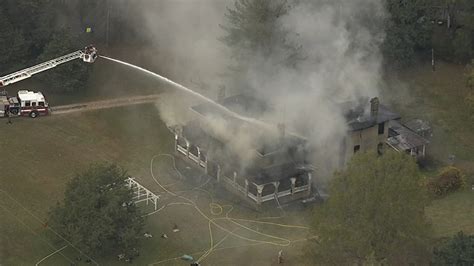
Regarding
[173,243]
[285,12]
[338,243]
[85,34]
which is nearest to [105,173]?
[173,243]

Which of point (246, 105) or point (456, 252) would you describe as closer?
point (456, 252)

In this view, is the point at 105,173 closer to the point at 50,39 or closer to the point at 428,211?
the point at 428,211

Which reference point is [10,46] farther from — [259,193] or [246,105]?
[259,193]

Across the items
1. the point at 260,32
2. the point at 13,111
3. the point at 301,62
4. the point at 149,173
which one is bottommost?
the point at 149,173

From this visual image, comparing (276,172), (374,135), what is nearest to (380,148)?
(374,135)

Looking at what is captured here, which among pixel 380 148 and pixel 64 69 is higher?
pixel 64 69

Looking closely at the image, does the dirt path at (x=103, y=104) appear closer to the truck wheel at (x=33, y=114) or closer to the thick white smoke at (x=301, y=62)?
the truck wheel at (x=33, y=114)
